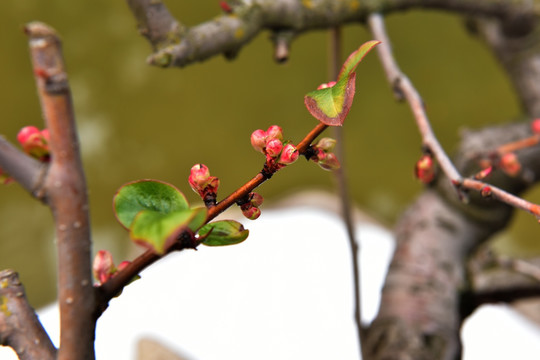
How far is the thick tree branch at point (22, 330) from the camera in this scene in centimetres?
13

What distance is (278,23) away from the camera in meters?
0.29

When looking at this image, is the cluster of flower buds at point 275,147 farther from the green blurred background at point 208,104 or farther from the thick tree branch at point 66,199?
the green blurred background at point 208,104

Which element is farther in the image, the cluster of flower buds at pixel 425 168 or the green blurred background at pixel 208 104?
the green blurred background at pixel 208 104

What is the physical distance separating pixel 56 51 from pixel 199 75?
71 centimetres

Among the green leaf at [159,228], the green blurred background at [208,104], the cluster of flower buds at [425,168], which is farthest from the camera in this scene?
the green blurred background at [208,104]

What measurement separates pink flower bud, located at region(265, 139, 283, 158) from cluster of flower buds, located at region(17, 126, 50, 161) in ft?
0.18

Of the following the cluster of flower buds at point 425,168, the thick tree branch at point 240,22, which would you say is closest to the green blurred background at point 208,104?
the thick tree branch at point 240,22

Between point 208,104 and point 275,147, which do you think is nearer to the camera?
point 275,147

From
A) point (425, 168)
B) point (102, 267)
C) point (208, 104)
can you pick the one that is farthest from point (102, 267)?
point (208, 104)

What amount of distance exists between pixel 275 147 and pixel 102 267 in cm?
6

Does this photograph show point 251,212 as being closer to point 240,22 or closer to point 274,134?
point 274,134

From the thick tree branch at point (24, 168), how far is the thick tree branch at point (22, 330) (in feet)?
0.12

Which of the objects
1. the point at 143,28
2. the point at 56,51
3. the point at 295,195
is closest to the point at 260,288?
the point at 295,195

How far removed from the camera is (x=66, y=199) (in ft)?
0.37
